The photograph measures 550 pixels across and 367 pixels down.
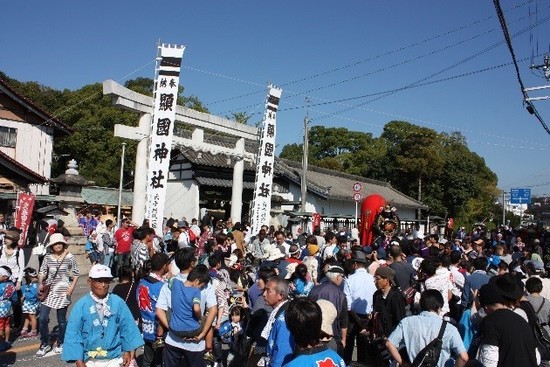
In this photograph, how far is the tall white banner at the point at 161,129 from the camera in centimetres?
1642

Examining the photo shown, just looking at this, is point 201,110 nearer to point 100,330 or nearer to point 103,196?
point 103,196

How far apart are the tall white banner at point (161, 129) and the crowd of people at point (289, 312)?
6583mm

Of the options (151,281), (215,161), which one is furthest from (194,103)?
(151,281)

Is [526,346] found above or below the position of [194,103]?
below

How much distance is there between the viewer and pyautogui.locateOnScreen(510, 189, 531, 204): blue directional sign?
4019 centimetres

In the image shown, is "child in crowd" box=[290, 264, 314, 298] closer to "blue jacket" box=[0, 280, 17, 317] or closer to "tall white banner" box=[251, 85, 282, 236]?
"blue jacket" box=[0, 280, 17, 317]

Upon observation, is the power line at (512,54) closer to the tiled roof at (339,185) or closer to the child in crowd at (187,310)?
the child in crowd at (187,310)

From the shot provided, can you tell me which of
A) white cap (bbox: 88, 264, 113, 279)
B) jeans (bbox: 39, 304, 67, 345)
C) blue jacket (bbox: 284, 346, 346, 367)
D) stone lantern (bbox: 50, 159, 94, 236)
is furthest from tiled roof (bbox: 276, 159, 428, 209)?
blue jacket (bbox: 284, 346, 346, 367)

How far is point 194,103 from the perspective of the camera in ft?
141

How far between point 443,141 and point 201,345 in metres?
48.9

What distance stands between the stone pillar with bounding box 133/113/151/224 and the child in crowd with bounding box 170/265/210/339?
465 inches

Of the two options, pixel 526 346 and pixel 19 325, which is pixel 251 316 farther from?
pixel 19 325

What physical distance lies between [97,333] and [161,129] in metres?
13.0

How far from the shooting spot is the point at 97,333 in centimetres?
427
